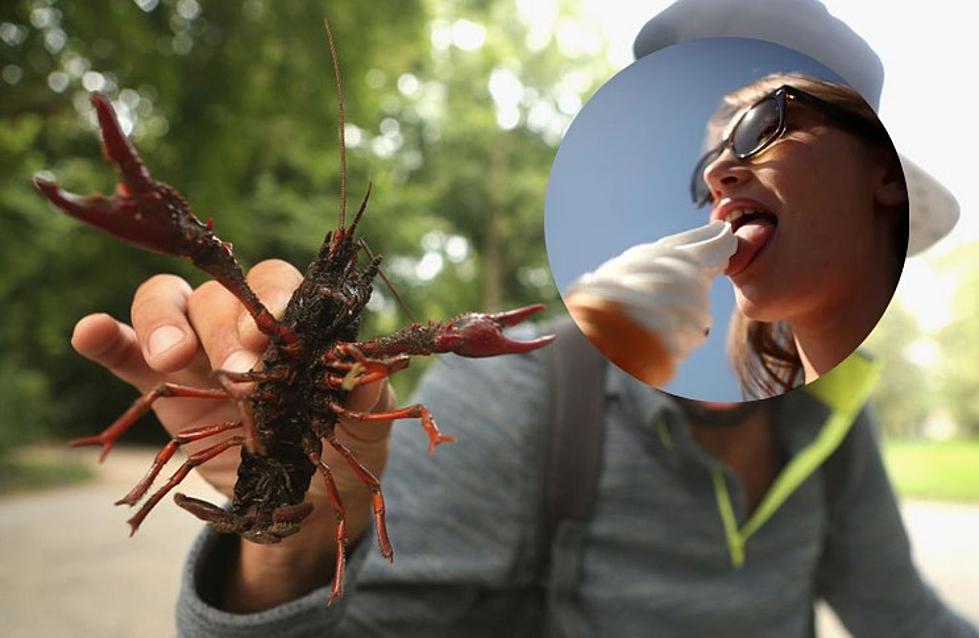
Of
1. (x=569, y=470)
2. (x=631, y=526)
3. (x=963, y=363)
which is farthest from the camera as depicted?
(x=963, y=363)

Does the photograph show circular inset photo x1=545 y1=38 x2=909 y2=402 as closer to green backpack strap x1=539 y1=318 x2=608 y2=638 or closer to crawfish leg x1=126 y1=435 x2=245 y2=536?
crawfish leg x1=126 y1=435 x2=245 y2=536

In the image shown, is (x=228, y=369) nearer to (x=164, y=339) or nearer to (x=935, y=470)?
(x=164, y=339)

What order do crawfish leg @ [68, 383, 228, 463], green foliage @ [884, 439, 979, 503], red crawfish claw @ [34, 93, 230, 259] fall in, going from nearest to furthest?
red crawfish claw @ [34, 93, 230, 259] < crawfish leg @ [68, 383, 228, 463] < green foliage @ [884, 439, 979, 503]

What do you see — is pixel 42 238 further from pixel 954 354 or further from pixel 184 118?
pixel 954 354

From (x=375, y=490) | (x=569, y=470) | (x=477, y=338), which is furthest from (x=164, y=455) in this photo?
(x=569, y=470)

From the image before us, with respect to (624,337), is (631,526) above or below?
below

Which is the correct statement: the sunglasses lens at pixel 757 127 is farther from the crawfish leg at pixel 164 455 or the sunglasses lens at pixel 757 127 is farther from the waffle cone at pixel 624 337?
the crawfish leg at pixel 164 455

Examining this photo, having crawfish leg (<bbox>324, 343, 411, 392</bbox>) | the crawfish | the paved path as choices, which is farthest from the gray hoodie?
the paved path

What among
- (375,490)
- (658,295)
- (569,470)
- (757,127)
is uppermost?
(757,127)
